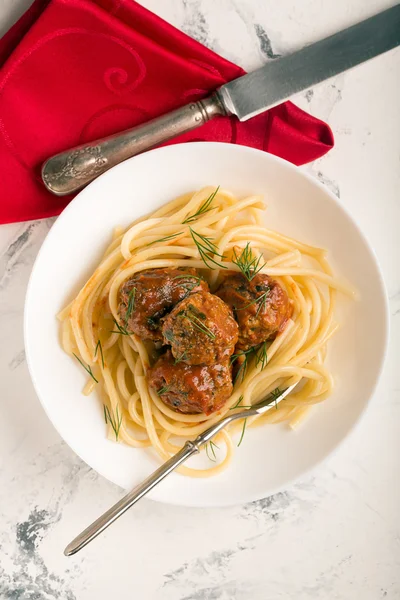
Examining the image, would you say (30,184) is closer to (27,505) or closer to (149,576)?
(27,505)

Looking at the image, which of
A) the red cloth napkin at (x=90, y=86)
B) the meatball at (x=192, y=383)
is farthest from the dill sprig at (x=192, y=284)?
the red cloth napkin at (x=90, y=86)

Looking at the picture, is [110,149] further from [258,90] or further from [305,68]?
[305,68]

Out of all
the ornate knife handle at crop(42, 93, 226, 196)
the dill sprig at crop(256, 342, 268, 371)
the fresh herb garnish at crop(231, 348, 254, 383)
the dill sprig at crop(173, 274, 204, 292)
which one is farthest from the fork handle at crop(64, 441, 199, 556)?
the ornate knife handle at crop(42, 93, 226, 196)

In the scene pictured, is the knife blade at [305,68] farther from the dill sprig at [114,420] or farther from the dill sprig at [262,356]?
the dill sprig at [114,420]

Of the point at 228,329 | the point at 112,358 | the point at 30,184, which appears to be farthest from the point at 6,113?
the point at 228,329

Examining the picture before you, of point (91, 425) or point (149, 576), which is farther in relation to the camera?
point (149, 576)

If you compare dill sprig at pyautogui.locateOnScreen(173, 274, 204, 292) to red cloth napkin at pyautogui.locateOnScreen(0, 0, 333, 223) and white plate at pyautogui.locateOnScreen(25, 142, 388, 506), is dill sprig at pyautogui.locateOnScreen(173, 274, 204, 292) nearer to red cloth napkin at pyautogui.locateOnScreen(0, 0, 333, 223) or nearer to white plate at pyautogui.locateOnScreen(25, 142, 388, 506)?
white plate at pyautogui.locateOnScreen(25, 142, 388, 506)
